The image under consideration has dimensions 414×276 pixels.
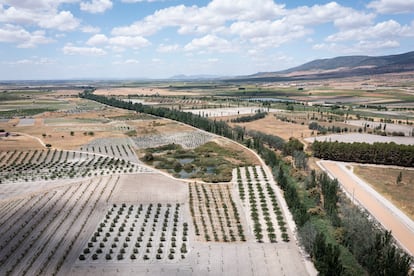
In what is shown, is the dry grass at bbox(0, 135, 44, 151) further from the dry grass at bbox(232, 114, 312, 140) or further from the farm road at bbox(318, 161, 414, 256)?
the farm road at bbox(318, 161, 414, 256)

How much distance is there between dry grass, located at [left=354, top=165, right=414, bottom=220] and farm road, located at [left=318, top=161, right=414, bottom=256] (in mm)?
850

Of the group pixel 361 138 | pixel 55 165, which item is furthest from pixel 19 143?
Answer: pixel 361 138

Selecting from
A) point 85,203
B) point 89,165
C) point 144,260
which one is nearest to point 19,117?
point 89,165

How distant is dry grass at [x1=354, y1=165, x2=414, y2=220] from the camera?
1446 inches

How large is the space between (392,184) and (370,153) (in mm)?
10298

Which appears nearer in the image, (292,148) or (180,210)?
(180,210)

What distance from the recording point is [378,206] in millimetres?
36062

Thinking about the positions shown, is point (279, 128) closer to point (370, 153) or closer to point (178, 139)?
point (178, 139)

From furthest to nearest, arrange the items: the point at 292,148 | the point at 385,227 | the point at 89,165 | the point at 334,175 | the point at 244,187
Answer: the point at 292,148, the point at 89,165, the point at 334,175, the point at 244,187, the point at 385,227

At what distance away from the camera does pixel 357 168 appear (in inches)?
1987

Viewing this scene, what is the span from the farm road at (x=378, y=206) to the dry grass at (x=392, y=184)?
2.79ft

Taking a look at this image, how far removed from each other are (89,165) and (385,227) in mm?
39920

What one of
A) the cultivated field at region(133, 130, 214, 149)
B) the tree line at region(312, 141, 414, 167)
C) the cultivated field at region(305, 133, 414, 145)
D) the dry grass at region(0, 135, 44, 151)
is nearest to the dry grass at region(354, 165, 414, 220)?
the tree line at region(312, 141, 414, 167)

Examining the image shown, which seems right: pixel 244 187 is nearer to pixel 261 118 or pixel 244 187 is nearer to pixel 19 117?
pixel 261 118
